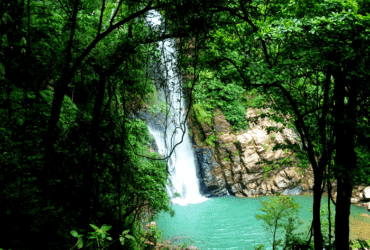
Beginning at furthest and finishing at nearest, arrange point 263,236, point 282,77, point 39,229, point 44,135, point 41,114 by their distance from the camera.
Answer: point 263,236 → point 41,114 → point 44,135 → point 39,229 → point 282,77

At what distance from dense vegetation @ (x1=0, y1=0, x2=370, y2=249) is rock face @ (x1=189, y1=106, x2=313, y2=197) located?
10.9 m

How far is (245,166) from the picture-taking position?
628 inches

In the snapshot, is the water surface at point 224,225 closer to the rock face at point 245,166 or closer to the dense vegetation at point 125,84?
the rock face at point 245,166

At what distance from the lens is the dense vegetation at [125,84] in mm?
2867

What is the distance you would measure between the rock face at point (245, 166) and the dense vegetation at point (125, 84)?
10.9 meters

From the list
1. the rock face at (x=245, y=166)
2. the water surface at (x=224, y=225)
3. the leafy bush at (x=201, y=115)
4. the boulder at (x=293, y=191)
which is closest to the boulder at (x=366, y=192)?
the water surface at (x=224, y=225)

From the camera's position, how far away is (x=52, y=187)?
3631 millimetres

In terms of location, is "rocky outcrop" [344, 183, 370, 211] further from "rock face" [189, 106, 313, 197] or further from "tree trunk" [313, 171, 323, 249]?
"tree trunk" [313, 171, 323, 249]

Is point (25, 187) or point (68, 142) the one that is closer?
point (25, 187)

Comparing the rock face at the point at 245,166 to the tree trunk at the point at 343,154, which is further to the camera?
the rock face at the point at 245,166

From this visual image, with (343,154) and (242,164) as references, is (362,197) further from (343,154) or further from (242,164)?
(343,154)

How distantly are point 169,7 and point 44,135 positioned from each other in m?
2.64

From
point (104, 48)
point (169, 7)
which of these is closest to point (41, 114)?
point (104, 48)

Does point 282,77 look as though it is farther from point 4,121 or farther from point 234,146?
point 234,146
